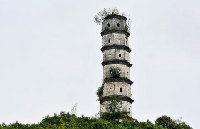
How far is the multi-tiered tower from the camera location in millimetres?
57906

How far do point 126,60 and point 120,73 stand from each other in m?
2.38

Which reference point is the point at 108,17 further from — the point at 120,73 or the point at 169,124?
the point at 169,124

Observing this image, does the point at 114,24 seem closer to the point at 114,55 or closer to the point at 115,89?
the point at 114,55

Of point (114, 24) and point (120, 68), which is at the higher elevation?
point (114, 24)

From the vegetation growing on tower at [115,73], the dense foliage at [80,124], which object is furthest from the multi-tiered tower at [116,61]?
the dense foliage at [80,124]

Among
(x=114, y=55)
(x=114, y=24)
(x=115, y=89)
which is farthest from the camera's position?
(x=114, y=24)

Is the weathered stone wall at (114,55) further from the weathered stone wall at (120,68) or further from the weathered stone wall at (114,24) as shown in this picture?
the weathered stone wall at (114,24)

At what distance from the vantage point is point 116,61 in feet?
194

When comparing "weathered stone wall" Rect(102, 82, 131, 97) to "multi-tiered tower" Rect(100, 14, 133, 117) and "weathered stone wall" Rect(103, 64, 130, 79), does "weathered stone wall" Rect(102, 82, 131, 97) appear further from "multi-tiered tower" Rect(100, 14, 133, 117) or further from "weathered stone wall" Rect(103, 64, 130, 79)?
"weathered stone wall" Rect(103, 64, 130, 79)

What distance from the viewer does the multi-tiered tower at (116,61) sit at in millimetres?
57906

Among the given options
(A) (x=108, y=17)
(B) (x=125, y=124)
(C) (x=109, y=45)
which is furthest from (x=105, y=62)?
(B) (x=125, y=124)

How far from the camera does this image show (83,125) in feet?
163

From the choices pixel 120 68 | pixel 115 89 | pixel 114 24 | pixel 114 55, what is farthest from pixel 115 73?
pixel 114 24

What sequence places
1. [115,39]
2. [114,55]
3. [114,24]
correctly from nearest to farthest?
[114,55]
[115,39]
[114,24]
